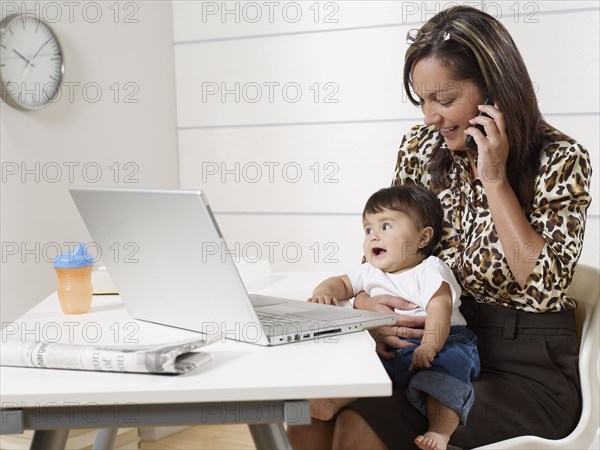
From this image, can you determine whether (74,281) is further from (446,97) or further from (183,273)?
(446,97)

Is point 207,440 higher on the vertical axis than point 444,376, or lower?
lower

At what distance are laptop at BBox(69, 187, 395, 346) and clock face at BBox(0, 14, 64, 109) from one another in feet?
4.56

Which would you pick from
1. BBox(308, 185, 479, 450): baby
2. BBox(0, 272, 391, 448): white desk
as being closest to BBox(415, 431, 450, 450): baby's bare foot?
BBox(308, 185, 479, 450): baby

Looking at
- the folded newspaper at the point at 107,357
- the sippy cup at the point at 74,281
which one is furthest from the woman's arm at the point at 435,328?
the sippy cup at the point at 74,281

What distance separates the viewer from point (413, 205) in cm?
170

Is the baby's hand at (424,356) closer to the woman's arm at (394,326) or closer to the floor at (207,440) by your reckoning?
the woman's arm at (394,326)

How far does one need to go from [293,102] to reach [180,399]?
7.92 ft

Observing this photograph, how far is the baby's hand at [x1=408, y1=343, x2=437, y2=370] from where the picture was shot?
4.68ft

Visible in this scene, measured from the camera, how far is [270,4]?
3271 millimetres

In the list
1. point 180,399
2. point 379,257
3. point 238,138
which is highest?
point 238,138

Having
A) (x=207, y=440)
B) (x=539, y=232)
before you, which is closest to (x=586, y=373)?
(x=539, y=232)

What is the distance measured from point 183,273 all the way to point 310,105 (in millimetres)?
2132

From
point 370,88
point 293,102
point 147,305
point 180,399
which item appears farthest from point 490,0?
point 180,399

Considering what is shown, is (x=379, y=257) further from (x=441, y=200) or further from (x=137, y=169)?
(x=137, y=169)
